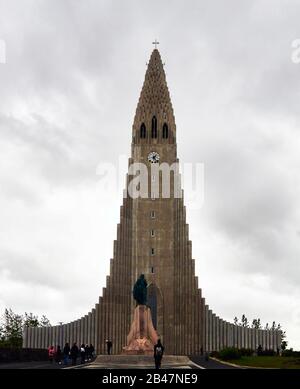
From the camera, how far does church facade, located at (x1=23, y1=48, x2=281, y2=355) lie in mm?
84375

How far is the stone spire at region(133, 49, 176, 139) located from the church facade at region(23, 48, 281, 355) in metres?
6.06

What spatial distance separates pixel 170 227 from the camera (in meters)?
87.8

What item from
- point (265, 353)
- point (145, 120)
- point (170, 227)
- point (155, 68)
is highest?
point (155, 68)

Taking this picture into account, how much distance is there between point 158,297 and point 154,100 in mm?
25653

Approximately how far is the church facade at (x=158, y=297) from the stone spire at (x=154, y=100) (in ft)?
19.9

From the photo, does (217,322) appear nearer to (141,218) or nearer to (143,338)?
(141,218)

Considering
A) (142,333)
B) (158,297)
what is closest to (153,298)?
(158,297)

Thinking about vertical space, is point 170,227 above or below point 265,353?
above

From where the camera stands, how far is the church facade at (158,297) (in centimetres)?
8438

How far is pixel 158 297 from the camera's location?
85.4m

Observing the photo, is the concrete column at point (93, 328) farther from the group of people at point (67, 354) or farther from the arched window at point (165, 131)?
the group of people at point (67, 354)

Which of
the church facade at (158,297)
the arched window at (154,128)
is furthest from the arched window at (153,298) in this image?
the arched window at (154,128)
